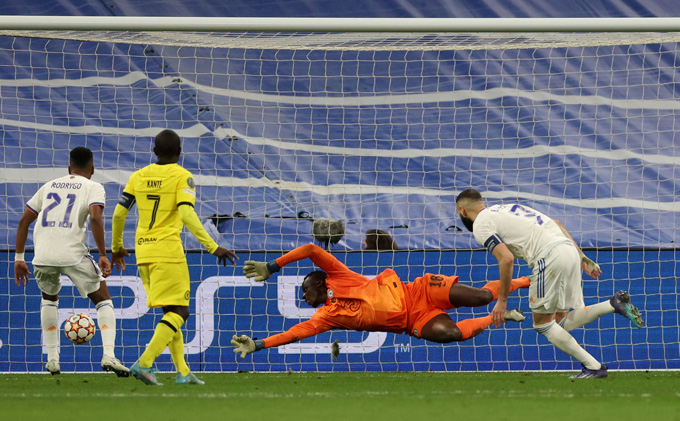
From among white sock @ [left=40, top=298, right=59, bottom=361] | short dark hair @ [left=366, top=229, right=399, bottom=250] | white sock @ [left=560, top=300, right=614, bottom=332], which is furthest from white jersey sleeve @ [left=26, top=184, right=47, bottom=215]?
white sock @ [left=560, top=300, right=614, bottom=332]

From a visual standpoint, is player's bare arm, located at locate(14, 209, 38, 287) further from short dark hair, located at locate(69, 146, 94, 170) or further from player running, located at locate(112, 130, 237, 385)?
player running, located at locate(112, 130, 237, 385)

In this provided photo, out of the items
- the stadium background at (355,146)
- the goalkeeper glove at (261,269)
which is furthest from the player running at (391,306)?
the stadium background at (355,146)

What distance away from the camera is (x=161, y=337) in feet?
17.1

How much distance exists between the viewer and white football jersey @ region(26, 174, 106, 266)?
21.2 ft

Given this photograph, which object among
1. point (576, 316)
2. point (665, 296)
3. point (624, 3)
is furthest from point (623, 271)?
point (624, 3)

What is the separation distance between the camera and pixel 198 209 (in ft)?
31.7

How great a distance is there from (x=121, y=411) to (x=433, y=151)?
6.82 m

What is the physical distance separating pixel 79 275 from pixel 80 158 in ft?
2.92

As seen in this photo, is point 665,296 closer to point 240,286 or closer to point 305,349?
point 305,349

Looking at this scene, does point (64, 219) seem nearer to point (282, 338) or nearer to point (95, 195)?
point (95, 195)

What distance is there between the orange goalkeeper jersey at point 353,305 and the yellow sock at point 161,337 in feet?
5.46

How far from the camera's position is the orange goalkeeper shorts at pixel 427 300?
6953 millimetres

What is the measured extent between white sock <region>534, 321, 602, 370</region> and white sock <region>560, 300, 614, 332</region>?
1.80ft

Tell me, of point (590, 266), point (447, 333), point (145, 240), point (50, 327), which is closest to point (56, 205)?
point (50, 327)
